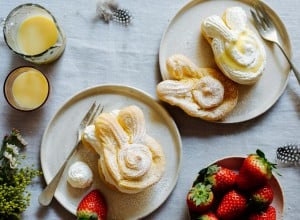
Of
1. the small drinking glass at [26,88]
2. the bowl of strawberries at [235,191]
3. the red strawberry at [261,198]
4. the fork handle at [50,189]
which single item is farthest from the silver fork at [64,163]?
the red strawberry at [261,198]

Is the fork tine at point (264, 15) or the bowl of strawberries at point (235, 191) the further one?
the fork tine at point (264, 15)

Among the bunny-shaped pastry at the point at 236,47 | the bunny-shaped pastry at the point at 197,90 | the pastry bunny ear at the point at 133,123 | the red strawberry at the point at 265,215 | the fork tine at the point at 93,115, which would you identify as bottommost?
the red strawberry at the point at 265,215

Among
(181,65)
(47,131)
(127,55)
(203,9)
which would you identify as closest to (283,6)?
(203,9)

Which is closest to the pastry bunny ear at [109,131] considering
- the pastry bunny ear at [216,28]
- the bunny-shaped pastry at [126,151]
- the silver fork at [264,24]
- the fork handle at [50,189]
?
the bunny-shaped pastry at [126,151]

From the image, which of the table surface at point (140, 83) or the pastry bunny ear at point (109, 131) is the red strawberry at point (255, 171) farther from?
the pastry bunny ear at point (109, 131)

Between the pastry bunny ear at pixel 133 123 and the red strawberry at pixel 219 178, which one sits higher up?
the pastry bunny ear at pixel 133 123

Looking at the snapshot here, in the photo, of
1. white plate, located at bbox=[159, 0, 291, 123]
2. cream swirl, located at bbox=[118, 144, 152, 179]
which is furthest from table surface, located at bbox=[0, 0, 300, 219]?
cream swirl, located at bbox=[118, 144, 152, 179]

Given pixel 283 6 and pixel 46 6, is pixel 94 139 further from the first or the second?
pixel 283 6

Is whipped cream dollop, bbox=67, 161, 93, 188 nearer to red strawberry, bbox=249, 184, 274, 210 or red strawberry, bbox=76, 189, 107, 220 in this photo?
red strawberry, bbox=76, 189, 107, 220
